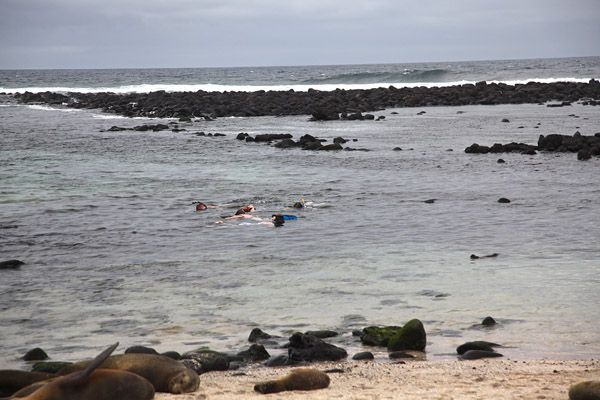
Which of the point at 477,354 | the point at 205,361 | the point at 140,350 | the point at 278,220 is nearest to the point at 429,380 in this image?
the point at 477,354

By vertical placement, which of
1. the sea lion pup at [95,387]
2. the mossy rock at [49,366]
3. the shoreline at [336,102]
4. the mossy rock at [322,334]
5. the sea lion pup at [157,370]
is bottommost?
the mossy rock at [322,334]

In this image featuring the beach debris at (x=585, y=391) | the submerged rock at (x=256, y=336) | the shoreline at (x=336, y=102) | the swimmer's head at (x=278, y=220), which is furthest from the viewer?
the shoreline at (x=336, y=102)

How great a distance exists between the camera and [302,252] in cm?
763

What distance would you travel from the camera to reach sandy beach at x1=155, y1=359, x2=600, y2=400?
12.2 feet

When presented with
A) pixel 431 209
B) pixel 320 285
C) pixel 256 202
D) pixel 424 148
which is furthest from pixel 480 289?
pixel 424 148

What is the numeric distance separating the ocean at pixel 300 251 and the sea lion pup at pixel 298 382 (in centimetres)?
86

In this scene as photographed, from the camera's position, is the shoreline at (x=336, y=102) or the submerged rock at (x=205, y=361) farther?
the shoreline at (x=336, y=102)

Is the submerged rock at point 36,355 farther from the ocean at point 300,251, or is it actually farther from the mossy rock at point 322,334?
Result: the mossy rock at point 322,334

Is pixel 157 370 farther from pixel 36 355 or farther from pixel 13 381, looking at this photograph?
pixel 36 355

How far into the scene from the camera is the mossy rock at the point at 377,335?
15.9 ft

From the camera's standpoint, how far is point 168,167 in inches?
611

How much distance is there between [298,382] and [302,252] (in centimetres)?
376

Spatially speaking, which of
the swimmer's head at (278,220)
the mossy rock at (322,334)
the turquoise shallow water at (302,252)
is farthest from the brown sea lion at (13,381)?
the swimmer's head at (278,220)

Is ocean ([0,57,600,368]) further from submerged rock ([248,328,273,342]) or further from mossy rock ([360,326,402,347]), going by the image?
mossy rock ([360,326,402,347])
